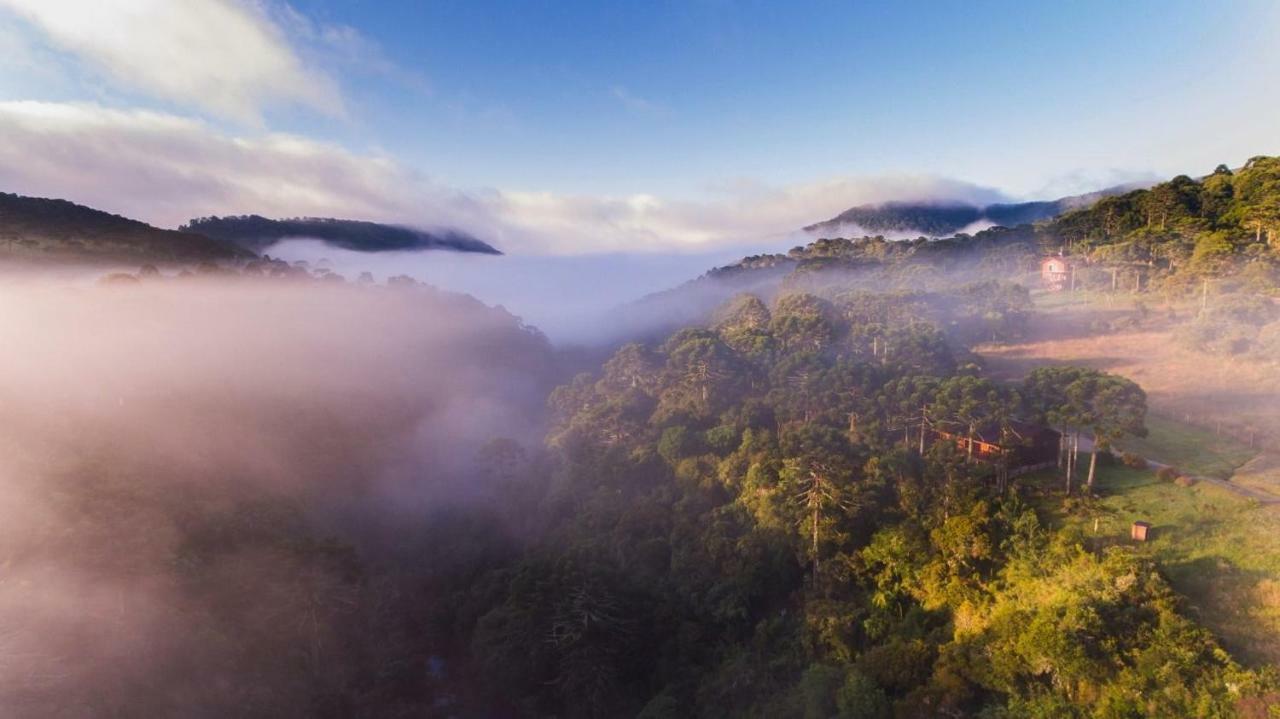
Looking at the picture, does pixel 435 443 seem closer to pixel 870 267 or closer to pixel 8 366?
pixel 8 366

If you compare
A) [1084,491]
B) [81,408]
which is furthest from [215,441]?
[1084,491]

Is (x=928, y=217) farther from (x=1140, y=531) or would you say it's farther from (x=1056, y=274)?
(x=1140, y=531)

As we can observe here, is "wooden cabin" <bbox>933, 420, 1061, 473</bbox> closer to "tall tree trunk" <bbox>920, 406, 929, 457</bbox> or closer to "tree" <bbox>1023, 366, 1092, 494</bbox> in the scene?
"tree" <bbox>1023, 366, 1092, 494</bbox>

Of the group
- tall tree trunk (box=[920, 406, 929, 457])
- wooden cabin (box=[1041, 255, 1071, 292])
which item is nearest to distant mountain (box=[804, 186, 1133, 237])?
wooden cabin (box=[1041, 255, 1071, 292])

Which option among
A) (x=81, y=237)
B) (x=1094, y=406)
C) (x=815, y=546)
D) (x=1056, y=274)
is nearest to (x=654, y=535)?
(x=815, y=546)

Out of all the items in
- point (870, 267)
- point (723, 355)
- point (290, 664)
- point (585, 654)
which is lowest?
point (290, 664)
